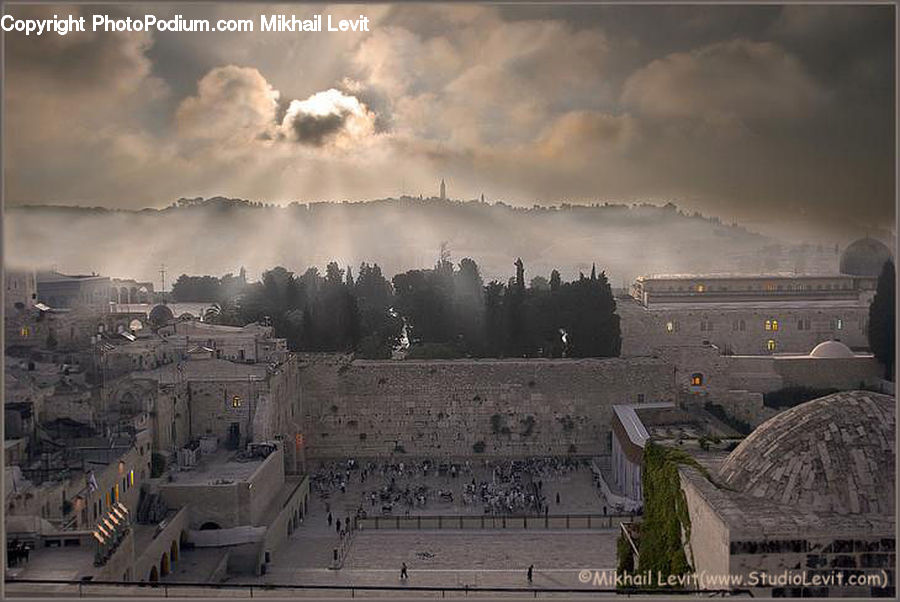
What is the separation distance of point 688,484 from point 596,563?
397cm

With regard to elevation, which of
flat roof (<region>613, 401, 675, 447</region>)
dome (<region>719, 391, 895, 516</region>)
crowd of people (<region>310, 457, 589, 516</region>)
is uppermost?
dome (<region>719, 391, 895, 516</region>)

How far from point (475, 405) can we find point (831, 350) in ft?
24.6

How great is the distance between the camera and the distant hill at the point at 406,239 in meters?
18.9

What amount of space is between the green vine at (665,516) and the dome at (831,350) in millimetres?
10795

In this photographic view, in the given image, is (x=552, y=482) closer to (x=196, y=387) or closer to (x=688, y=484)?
(x=196, y=387)

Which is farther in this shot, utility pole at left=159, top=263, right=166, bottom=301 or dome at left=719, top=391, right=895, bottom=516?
utility pole at left=159, top=263, right=166, bottom=301

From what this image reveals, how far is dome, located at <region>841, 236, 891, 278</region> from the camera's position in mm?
20359

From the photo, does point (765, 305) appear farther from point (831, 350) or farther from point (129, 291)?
point (129, 291)

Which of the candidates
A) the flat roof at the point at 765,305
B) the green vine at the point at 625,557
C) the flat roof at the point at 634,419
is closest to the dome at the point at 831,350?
the flat roof at the point at 765,305

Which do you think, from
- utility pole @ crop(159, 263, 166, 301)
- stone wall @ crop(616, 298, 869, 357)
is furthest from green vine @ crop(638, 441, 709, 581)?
utility pole @ crop(159, 263, 166, 301)

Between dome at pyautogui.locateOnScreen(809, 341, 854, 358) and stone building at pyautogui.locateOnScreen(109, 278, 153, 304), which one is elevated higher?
stone building at pyautogui.locateOnScreen(109, 278, 153, 304)

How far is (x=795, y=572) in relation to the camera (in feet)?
18.5

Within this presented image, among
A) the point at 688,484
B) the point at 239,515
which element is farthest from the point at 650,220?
the point at 688,484

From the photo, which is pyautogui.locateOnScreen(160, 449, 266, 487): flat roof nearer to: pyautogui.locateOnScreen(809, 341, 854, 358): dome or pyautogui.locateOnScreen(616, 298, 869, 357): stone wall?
pyautogui.locateOnScreen(616, 298, 869, 357): stone wall
